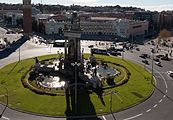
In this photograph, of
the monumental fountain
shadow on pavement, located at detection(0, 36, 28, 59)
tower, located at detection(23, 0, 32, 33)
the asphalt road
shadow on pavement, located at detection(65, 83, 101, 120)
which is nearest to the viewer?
the asphalt road

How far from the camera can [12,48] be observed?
6029 inches

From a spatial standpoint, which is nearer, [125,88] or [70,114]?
[70,114]

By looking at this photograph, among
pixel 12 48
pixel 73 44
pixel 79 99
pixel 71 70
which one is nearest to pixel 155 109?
pixel 79 99

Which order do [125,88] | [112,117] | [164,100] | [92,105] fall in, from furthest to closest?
[125,88], [164,100], [92,105], [112,117]

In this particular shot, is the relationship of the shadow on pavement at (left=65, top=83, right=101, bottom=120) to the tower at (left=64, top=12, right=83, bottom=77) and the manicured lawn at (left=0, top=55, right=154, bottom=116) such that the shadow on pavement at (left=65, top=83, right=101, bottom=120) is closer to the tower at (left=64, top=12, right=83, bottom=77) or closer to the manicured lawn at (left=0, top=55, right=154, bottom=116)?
the manicured lawn at (left=0, top=55, right=154, bottom=116)

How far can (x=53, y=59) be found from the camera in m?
128

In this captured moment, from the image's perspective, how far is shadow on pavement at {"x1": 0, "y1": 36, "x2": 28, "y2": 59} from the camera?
138 meters

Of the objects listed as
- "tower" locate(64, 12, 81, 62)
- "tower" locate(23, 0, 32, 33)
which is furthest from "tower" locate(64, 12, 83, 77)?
"tower" locate(23, 0, 32, 33)

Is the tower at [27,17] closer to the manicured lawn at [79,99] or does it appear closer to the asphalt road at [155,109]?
the asphalt road at [155,109]

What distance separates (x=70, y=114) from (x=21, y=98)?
16879 millimetres

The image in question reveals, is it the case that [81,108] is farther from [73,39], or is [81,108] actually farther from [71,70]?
[73,39]

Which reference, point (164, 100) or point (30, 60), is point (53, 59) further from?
point (164, 100)

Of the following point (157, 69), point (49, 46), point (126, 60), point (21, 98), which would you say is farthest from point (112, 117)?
point (49, 46)

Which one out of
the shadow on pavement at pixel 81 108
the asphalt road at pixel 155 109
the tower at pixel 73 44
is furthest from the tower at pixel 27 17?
the shadow on pavement at pixel 81 108
